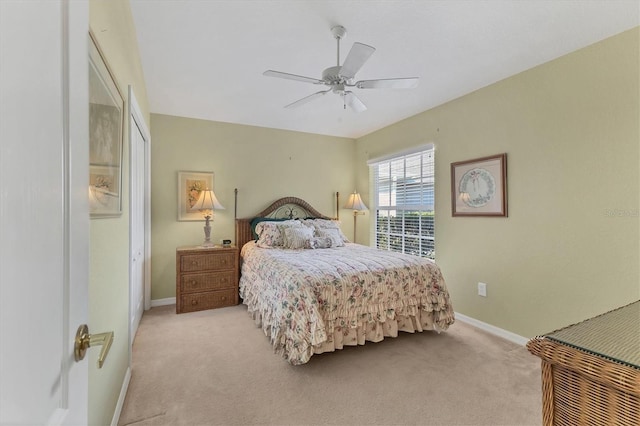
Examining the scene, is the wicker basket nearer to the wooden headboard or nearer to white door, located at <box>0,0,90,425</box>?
white door, located at <box>0,0,90,425</box>

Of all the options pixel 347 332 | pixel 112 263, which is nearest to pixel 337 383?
pixel 347 332

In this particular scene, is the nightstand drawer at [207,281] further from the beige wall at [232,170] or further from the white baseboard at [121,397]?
the white baseboard at [121,397]

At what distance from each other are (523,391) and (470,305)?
1318mm

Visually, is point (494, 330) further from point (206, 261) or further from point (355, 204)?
point (206, 261)

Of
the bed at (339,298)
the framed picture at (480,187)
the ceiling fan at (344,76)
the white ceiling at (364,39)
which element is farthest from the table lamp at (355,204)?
the ceiling fan at (344,76)

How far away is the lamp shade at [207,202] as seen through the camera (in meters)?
3.92

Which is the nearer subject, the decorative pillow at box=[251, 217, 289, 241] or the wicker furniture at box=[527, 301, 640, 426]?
the wicker furniture at box=[527, 301, 640, 426]

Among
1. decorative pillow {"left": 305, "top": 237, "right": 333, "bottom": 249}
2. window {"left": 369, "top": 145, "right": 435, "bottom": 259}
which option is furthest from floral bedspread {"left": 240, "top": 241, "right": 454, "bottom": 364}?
window {"left": 369, "top": 145, "right": 435, "bottom": 259}

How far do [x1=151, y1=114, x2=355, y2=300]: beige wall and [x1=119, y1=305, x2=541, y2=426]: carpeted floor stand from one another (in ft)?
4.81

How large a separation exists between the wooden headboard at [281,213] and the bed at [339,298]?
0.88 metres

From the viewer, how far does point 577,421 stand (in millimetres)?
651

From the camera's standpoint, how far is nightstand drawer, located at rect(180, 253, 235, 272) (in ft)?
11.9

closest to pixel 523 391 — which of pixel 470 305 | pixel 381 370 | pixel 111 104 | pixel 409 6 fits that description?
pixel 381 370

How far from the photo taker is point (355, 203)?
4883 mm
